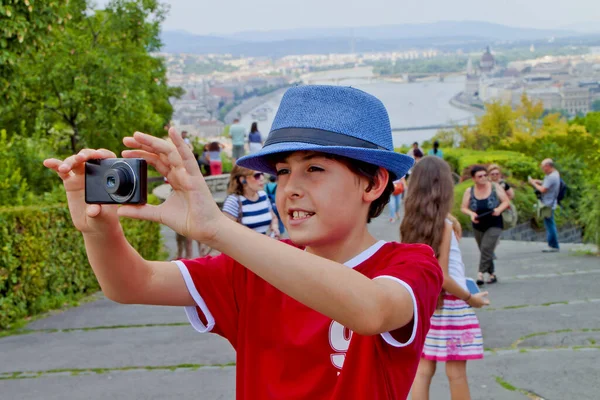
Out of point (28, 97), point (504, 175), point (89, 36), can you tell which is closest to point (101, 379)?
point (28, 97)

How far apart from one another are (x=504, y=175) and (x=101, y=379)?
16.4 metres

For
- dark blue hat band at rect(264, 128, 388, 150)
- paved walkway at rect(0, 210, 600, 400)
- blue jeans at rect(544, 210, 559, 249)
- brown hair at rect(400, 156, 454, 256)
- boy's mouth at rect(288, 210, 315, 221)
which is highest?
dark blue hat band at rect(264, 128, 388, 150)

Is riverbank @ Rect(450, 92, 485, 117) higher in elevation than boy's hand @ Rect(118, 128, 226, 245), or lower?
lower

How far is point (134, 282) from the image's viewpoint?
2346 mm

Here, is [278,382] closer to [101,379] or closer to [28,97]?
[101,379]

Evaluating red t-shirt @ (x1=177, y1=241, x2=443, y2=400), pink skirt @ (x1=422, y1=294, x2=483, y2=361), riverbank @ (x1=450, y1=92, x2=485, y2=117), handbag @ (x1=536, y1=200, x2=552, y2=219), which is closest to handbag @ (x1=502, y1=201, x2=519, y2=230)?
handbag @ (x1=536, y1=200, x2=552, y2=219)

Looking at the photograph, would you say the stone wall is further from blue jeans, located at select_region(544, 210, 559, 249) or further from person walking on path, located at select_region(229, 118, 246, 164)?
person walking on path, located at select_region(229, 118, 246, 164)

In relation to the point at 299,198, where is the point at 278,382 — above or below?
below

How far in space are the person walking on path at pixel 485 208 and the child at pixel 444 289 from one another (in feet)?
16.0

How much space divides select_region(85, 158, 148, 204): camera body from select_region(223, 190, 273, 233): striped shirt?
5967 millimetres

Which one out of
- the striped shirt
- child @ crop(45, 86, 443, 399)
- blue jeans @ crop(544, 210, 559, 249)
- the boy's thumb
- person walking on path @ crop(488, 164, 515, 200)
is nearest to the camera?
the boy's thumb

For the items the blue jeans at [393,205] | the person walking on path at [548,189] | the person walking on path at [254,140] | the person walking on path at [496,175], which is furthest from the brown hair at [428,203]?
the person walking on path at [254,140]

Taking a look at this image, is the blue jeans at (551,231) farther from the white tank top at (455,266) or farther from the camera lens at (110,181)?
the camera lens at (110,181)

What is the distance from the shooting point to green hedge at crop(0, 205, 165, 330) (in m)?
8.33
